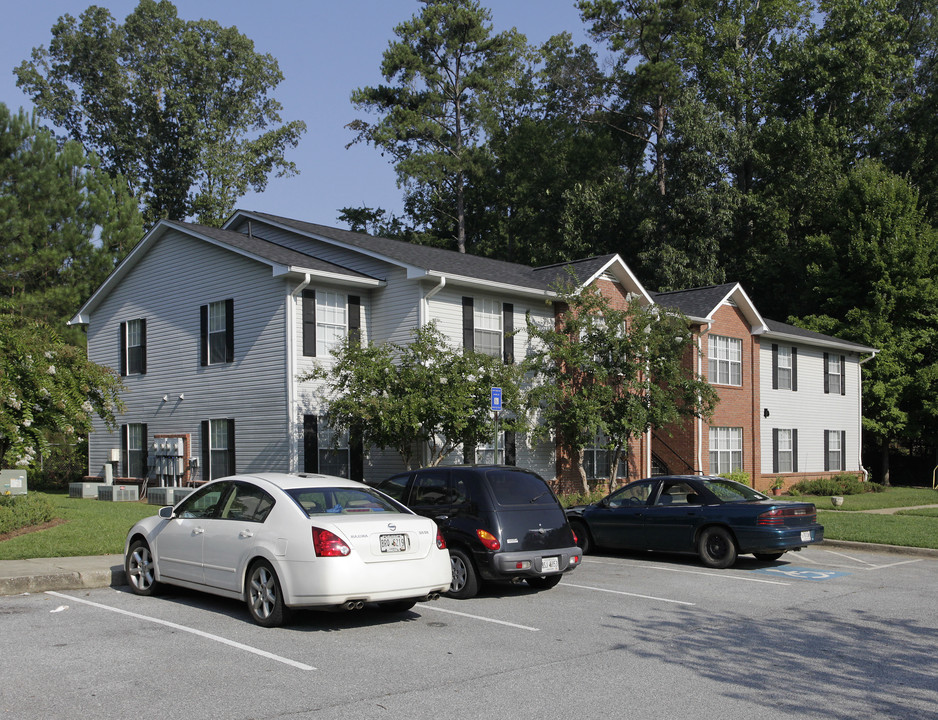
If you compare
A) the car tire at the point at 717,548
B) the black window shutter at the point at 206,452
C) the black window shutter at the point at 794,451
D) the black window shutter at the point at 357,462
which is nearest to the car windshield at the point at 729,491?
the car tire at the point at 717,548

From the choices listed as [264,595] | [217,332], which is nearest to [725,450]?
[217,332]

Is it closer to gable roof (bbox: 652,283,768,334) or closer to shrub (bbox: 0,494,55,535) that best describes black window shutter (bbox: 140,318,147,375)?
shrub (bbox: 0,494,55,535)

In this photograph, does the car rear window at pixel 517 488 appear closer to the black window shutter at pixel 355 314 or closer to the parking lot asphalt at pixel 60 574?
the parking lot asphalt at pixel 60 574

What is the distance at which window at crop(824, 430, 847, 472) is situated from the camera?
3597 centimetres

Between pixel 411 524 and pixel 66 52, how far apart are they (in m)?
52.3

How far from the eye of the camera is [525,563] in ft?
35.0

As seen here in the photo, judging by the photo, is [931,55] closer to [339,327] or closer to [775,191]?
[775,191]

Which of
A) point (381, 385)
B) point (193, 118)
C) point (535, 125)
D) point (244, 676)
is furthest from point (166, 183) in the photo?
point (244, 676)

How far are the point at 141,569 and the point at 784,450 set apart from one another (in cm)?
2794

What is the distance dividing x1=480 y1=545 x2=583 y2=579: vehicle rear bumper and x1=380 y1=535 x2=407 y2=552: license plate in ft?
6.16

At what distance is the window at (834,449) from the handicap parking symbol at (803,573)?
78.3 feet

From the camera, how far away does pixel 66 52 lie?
52375 mm

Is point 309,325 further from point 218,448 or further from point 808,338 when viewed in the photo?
point 808,338

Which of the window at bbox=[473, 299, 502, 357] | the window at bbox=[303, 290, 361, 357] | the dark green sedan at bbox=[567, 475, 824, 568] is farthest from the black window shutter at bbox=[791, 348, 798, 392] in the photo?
the dark green sedan at bbox=[567, 475, 824, 568]
